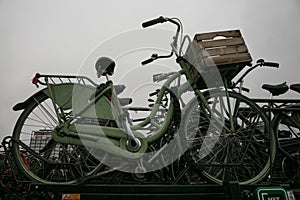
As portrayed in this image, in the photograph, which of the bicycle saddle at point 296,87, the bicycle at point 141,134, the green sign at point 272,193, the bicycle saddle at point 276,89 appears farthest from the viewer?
the bicycle saddle at point 296,87

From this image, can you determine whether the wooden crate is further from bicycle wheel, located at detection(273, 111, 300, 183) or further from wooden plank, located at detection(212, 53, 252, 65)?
bicycle wheel, located at detection(273, 111, 300, 183)

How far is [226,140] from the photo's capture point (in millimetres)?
2016

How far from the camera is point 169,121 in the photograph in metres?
2.08

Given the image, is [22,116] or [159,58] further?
[159,58]

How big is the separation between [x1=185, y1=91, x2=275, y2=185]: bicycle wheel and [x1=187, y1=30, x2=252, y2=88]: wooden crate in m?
0.24

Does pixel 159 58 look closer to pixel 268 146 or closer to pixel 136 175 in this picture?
pixel 136 175

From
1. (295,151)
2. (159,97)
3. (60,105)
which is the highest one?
(60,105)

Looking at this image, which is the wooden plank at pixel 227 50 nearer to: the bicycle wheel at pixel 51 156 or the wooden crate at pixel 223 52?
the wooden crate at pixel 223 52

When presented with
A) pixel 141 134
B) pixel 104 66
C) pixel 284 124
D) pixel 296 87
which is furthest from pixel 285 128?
pixel 104 66

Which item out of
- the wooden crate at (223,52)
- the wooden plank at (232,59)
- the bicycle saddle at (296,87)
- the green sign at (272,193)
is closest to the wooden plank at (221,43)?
the wooden crate at (223,52)

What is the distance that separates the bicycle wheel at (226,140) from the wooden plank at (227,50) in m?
0.34

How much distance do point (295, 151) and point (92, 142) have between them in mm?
1993

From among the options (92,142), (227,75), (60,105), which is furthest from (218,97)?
(60,105)

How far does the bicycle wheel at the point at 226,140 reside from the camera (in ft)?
6.59
